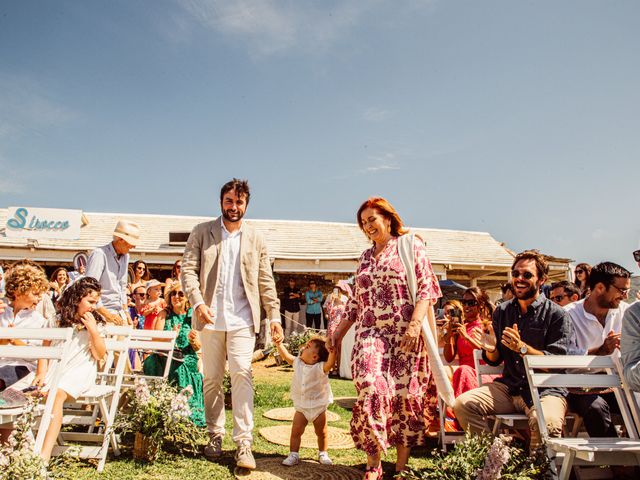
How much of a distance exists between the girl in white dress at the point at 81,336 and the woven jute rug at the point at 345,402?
13.9ft

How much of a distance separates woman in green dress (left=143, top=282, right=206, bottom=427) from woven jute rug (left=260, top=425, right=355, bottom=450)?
2.49ft

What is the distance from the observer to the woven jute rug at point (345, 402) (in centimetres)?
756

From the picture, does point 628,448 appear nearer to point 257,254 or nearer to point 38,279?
point 257,254

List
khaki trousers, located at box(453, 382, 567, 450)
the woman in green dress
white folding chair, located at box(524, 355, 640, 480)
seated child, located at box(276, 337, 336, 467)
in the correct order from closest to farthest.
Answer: white folding chair, located at box(524, 355, 640, 480) < khaki trousers, located at box(453, 382, 567, 450) < seated child, located at box(276, 337, 336, 467) < the woman in green dress

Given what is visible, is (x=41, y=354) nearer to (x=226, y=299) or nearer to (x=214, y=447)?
(x=226, y=299)

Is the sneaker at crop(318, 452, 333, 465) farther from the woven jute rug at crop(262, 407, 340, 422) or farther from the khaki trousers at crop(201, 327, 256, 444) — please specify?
the woven jute rug at crop(262, 407, 340, 422)

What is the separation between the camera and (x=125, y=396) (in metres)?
5.38

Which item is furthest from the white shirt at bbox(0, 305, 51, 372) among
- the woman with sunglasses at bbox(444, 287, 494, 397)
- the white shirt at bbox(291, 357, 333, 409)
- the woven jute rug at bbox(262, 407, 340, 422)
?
the woman with sunglasses at bbox(444, 287, 494, 397)

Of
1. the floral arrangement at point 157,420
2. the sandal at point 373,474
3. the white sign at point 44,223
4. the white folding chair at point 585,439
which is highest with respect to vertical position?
the white sign at point 44,223

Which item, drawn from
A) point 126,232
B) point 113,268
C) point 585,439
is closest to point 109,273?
point 113,268

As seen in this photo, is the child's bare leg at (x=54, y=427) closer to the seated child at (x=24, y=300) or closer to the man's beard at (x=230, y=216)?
the seated child at (x=24, y=300)

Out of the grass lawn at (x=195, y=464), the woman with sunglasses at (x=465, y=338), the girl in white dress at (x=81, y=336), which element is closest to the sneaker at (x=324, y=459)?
the grass lawn at (x=195, y=464)

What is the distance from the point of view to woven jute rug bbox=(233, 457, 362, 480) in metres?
4.02

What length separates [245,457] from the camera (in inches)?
160
